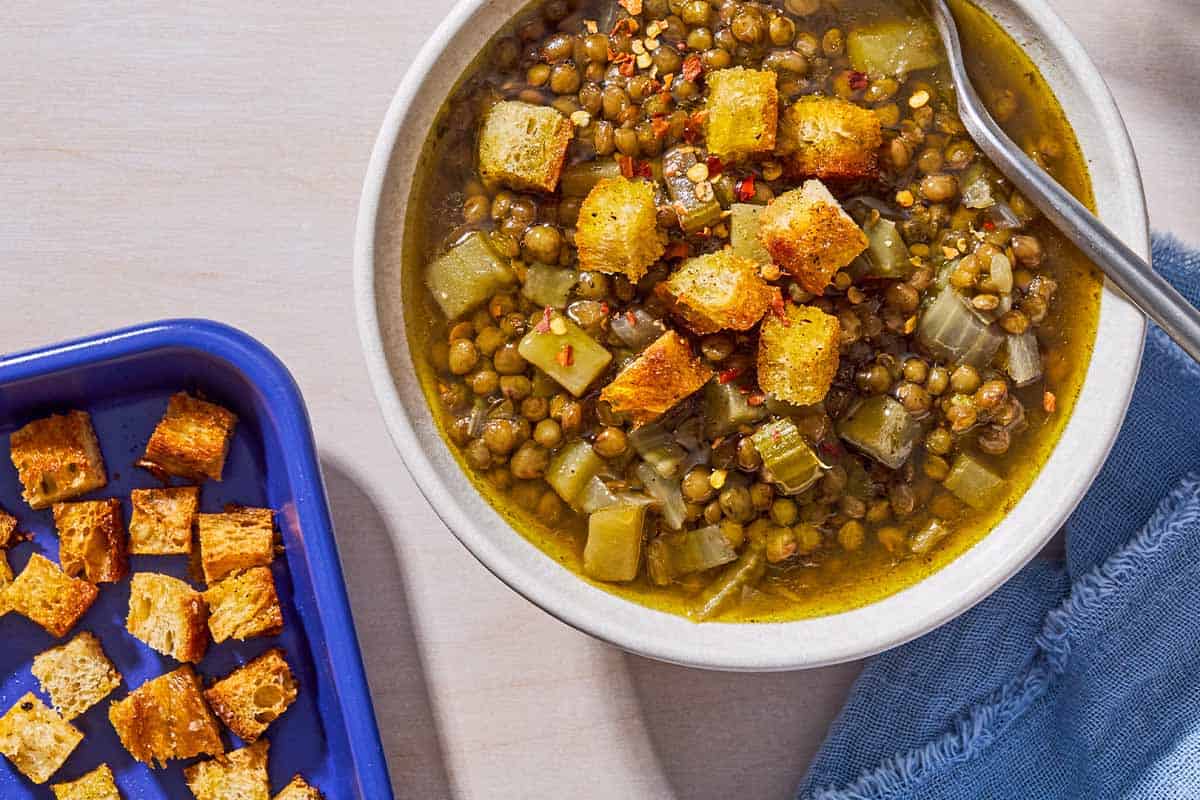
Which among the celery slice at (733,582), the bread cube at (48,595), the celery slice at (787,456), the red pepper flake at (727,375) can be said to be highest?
the red pepper flake at (727,375)

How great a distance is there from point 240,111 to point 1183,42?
202 centimetres

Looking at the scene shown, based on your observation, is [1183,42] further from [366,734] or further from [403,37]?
[366,734]

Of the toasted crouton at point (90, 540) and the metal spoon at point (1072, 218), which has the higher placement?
the metal spoon at point (1072, 218)

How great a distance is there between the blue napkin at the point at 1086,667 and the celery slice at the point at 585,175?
3.86 ft

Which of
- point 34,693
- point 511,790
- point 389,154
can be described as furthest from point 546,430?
point 34,693

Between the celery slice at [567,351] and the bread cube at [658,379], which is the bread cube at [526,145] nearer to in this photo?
the celery slice at [567,351]

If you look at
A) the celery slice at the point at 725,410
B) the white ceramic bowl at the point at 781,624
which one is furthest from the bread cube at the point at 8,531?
the celery slice at the point at 725,410

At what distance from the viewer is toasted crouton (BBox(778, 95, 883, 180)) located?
6.70ft

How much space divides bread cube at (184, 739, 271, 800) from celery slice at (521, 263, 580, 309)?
3.86 ft

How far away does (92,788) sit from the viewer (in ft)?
8.27

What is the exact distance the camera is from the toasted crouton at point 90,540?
2498mm

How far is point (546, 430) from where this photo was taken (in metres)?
2.18

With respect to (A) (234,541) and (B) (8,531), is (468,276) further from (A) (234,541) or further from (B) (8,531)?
(B) (8,531)

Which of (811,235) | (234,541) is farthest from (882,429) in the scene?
(234,541)
